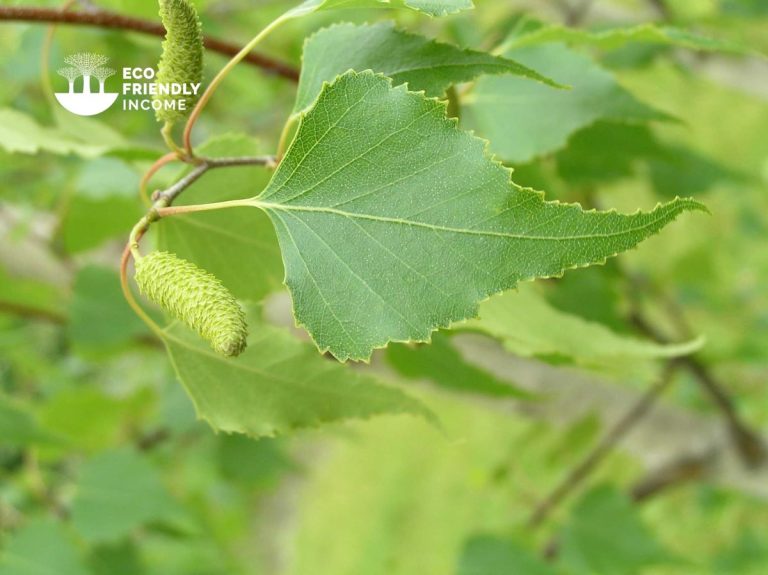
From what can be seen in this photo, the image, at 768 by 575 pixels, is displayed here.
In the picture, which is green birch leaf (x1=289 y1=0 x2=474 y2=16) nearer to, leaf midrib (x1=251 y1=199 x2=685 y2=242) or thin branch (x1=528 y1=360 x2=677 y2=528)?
leaf midrib (x1=251 y1=199 x2=685 y2=242)

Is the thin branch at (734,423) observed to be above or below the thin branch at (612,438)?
above

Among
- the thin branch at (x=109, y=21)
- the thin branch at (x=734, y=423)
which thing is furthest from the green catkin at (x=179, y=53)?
the thin branch at (x=734, y=423)

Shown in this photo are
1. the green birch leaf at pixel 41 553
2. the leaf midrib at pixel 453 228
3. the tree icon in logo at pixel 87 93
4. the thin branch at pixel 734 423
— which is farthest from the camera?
the thin branch at pixel 734 423

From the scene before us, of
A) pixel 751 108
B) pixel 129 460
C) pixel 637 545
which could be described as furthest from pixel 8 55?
pixel 751 108

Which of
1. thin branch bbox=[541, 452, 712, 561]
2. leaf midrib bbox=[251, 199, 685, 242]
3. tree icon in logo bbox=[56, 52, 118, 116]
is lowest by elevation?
thin branch bbox=[541, 452, 712, 561]

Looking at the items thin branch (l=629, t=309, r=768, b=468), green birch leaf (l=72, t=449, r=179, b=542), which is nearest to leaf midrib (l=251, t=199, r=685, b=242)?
green birch leaf (l=72, t=449, r=179, b=542)

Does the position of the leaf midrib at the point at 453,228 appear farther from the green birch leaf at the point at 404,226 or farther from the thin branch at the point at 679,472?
the thin branch at the point at 679,472

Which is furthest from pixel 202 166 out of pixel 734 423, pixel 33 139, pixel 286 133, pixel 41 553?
pixel 734 423
